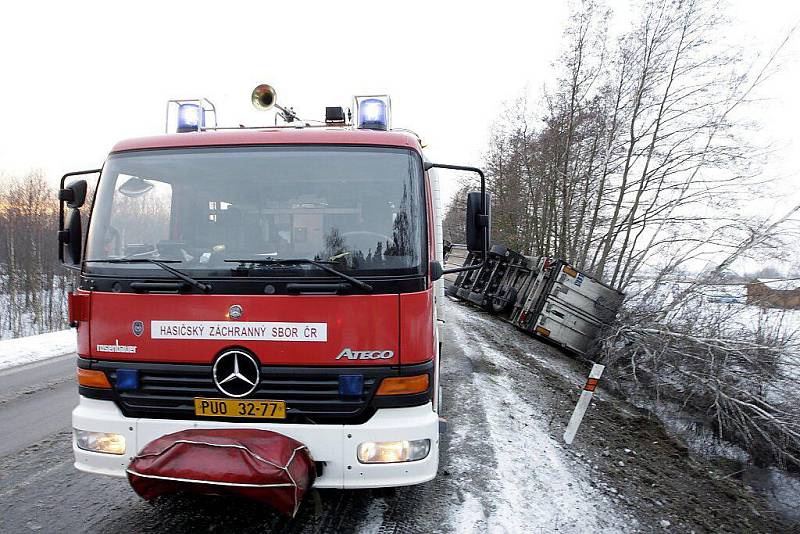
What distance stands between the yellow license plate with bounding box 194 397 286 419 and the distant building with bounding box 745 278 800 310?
909 cm

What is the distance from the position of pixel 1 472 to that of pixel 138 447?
2.15 m

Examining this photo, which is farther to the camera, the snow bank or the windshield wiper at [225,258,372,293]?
the snow bank

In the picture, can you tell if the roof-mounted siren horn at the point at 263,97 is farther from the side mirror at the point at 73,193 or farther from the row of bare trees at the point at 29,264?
the row of bare trees at the point at 29,264

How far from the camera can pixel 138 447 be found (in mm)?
2855

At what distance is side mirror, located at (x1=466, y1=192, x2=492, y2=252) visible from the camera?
3.32 meters

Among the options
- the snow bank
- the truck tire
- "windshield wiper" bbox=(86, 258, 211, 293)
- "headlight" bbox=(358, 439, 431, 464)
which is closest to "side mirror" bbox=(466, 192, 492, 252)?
"headlight" bbox=(358, 439, 431, 464)

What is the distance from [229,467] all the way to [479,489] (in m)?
2.19

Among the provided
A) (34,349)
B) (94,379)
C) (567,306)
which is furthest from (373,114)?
(34,349)

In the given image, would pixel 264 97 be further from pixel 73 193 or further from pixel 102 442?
pixel 102 442

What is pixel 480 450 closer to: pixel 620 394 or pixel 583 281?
pixel 620 394

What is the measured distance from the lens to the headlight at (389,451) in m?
2.77

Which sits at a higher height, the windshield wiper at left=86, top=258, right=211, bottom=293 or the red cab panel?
the windshield wiper at left=86, top=258, right=211, bottom=293

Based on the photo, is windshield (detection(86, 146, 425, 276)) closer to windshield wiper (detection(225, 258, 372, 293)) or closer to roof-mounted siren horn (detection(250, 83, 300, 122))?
windshield wiper (detection(225, 258, 372, 293))

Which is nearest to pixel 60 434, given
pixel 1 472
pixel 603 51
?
pixel 1 472
